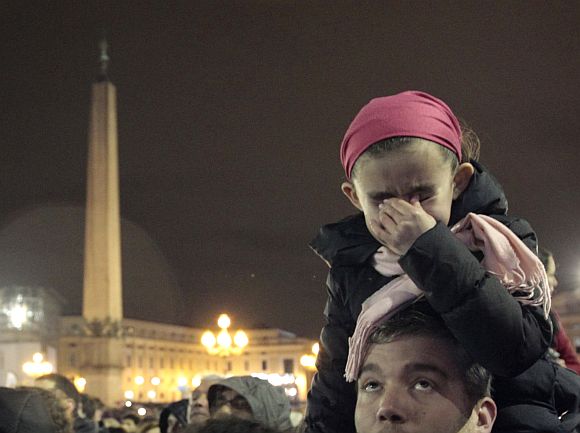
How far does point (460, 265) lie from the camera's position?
219cm

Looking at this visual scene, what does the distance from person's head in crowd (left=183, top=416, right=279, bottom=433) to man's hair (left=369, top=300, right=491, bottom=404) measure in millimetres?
362

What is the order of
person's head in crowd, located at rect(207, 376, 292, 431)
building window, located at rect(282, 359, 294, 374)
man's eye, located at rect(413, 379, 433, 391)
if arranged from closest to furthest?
1. man's eye, located at rect(413, 379, 433, 391)
2. person's head in crowd, located at rect(207, 376, 292, 431)
3. building window, located at rect(282, 359, 294, 374)

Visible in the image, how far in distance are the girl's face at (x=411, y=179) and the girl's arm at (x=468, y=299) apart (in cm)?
17

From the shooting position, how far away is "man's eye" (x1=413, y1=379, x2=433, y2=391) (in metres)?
2.17

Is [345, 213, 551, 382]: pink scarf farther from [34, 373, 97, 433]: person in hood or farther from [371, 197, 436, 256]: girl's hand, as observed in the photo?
[34, 373, 97, 433]: person in hood

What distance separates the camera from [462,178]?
8.42ft

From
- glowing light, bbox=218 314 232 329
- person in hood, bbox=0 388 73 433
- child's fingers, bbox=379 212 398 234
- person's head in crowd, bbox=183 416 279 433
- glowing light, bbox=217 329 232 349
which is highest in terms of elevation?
glowing light, bbox=218 314 232 329

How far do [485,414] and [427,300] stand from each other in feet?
0.92

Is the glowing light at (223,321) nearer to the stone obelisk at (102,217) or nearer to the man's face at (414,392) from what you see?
the man's face at (414,392)

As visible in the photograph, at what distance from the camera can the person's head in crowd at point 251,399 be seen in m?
5.47

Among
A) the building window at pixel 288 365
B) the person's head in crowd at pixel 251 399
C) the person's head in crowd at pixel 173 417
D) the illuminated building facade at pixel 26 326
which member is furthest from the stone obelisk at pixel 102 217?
the building window at pixel 288 365

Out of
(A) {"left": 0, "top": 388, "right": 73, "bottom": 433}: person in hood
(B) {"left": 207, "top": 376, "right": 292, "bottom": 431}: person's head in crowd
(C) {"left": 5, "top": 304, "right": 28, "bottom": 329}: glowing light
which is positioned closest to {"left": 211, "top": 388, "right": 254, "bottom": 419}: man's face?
(B) {"left": 207, "top": 376, "right": 292, "bottom": 431}: person's head in crowd

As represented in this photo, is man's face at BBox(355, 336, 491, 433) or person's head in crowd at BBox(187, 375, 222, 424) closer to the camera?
man's face at BBox(355, 336, 491, 433)

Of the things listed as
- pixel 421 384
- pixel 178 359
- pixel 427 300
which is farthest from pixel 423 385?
pixel 178 359
